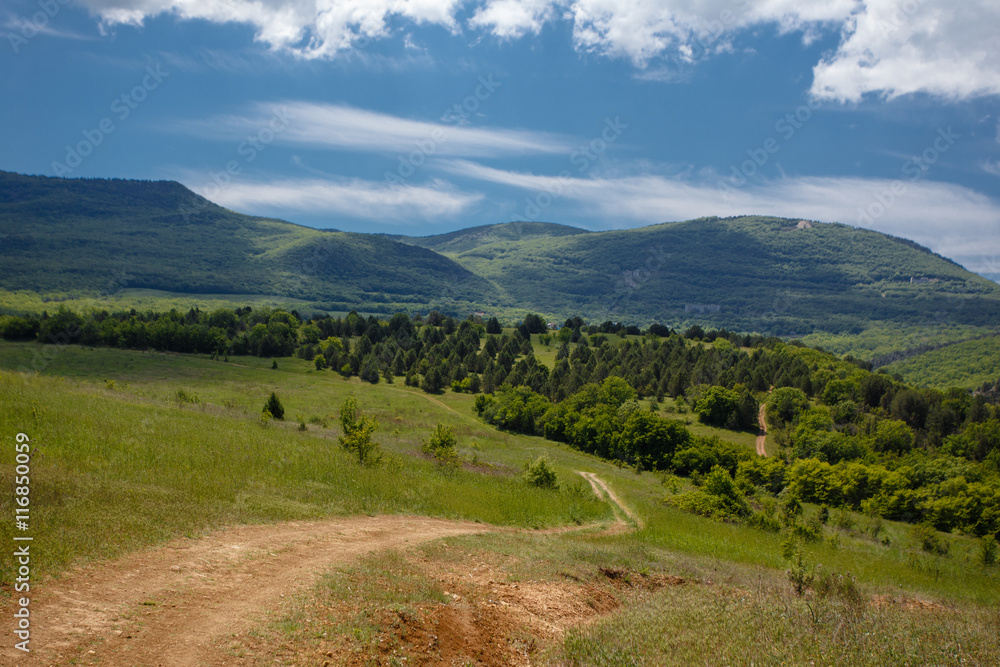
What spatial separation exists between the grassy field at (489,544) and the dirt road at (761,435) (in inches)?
1523

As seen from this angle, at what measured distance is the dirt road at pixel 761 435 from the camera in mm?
73325

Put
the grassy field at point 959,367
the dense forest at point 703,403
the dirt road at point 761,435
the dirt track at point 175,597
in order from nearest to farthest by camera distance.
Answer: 1. the dirt track at point 175,597
2. the dense forest at point 703,403
3. the dirt road at point 761,435
4. the grassy field at point 959,367

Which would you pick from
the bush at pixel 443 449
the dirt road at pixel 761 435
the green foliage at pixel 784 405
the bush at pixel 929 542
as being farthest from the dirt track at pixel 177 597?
the green foliage at pixel 784 405

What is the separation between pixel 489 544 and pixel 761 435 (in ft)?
246

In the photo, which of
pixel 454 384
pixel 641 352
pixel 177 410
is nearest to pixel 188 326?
pixel 454 384

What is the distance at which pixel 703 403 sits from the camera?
82.5 meters

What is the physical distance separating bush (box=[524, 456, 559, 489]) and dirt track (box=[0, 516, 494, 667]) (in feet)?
54.8

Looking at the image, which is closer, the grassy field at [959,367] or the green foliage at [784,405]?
the green foliage at [784,405]

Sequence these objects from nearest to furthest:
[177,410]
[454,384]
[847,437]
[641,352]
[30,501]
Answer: [30,501], [177,410], [847,437], [454,384], [641,352]

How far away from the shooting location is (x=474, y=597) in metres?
10.9

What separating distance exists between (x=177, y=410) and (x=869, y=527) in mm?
48011

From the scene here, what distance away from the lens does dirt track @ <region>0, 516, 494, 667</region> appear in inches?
293

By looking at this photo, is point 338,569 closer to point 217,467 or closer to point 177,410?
point 217,467

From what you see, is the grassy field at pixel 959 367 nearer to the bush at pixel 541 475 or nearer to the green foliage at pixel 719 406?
the green foliage at pixel 719 406
